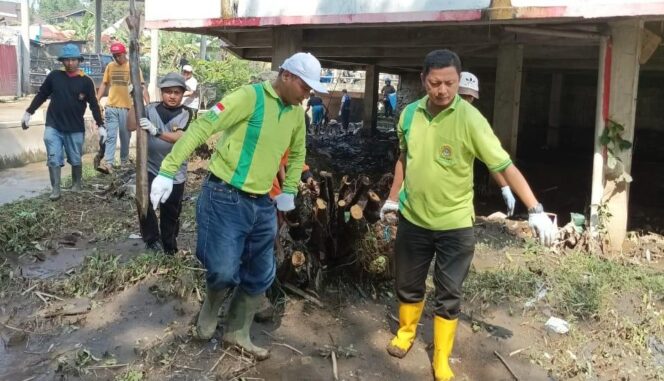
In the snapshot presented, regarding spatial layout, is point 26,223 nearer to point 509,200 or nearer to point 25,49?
point 509,200

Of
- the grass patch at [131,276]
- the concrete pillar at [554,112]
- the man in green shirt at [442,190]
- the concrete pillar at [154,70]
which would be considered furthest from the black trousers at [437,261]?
the concrete pillar at [554,112]

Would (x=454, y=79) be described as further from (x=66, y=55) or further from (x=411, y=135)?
(x=66, y=55)

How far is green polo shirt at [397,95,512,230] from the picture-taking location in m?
3.32

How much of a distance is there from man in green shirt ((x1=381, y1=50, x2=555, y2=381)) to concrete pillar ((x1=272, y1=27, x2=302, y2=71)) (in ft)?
15.4

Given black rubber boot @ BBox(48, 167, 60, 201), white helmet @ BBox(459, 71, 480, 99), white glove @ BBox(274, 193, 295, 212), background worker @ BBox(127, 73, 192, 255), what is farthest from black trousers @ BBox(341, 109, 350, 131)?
white glove @ BBox(274, 193, 295, 212)

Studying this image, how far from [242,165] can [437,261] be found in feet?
4.25

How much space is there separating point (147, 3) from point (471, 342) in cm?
617

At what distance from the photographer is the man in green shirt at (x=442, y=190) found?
3312mm

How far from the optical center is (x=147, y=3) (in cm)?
795

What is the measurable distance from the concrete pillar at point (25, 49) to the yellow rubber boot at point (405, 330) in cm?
2370

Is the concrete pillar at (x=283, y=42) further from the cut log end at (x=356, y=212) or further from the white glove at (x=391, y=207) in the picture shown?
the white glove at (x=391, y=207)

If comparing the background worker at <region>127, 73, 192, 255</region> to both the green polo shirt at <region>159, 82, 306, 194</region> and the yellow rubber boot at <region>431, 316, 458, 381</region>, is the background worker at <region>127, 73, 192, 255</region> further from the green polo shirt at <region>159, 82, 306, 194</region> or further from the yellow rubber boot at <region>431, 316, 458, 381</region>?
the yellow rubber boot at <region>431, 316, 458, 381</region>

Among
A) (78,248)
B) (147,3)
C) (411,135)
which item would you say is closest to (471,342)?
(411,135)

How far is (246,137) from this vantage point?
3.28 m
